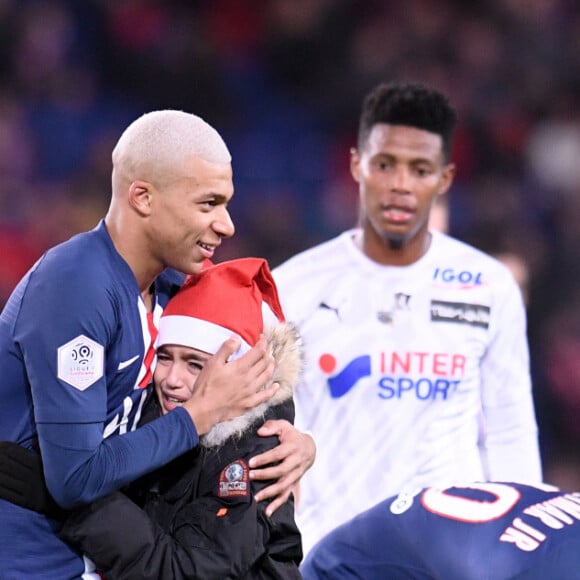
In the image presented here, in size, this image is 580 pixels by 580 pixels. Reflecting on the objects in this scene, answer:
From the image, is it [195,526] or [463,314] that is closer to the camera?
[195,526]

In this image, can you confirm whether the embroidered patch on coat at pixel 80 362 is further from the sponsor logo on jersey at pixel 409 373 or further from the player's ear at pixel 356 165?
the player's ear at pixel 356 165

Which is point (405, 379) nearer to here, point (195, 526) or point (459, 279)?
point (459, 279)

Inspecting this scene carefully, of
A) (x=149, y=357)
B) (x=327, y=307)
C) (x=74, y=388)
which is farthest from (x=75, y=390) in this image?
(x=327, y=307)

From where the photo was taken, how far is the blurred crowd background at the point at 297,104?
24.2 feet

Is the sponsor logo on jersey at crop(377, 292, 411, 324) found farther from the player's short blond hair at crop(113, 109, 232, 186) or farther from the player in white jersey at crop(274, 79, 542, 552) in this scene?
the player's short blond hair at crop(113, 109, 232, 186)

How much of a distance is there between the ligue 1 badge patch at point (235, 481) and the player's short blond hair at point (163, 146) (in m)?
0.69

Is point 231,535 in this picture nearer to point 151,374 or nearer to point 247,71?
point 151,374

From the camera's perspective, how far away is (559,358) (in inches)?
270

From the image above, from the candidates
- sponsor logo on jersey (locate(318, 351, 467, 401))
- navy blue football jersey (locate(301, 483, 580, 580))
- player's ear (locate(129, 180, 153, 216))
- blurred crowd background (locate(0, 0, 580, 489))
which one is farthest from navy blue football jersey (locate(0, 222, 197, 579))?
blurred crowd background (locate(0, 0, 580, 489))

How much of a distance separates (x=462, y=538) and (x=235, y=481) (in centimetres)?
52

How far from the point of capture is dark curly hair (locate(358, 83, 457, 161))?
422cm

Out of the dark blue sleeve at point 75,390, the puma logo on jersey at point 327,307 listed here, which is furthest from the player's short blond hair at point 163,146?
the puma logo on jersey at point 327,307

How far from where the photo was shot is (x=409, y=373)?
4.05m

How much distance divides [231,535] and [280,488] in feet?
0.79
